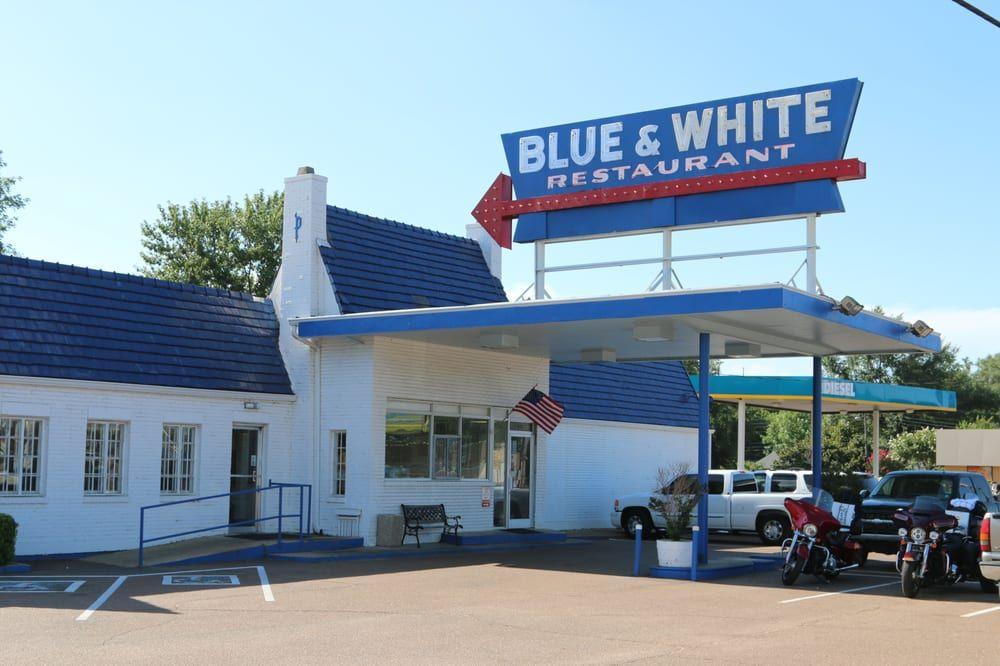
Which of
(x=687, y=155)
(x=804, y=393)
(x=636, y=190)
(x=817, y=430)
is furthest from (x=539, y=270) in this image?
(x=804, y=393)

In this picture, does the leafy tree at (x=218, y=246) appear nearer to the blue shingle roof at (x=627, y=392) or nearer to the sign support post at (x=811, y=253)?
the blue shingle roof at (x=627, y=392)

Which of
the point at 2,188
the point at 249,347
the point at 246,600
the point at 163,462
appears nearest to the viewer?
the point at 246,600

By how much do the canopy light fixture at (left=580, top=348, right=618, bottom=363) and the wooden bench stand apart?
4574mm

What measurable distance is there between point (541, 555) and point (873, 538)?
6166 mm

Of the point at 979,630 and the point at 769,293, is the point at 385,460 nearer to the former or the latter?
the point at 769,293

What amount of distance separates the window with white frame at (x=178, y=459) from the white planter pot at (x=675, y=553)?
A: 9036 millimetres

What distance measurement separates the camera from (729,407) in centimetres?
6750

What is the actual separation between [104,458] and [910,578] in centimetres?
1343

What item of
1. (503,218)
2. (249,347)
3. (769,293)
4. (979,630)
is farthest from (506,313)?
(979,630)

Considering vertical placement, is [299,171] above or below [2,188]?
below

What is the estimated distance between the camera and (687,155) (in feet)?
66.9

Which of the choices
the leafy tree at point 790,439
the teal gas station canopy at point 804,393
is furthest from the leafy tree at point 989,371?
the teal gas station canopy at point 804,393

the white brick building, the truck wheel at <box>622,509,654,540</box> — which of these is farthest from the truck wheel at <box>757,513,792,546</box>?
the white brick building

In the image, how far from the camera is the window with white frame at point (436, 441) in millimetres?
23141
